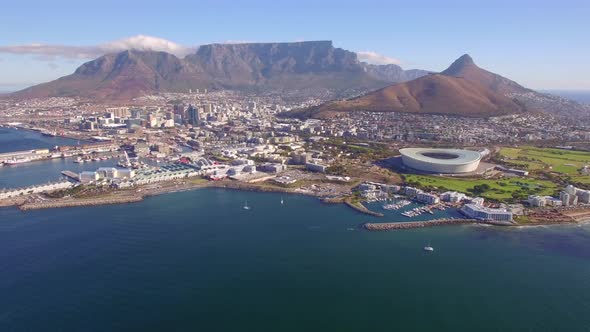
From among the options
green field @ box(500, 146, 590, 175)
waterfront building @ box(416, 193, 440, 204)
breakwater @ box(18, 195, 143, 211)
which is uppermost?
green field @ box(500, 146, 590, 175)

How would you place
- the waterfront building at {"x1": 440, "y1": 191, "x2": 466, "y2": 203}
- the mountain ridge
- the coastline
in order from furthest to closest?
the mountain ridge
the waterfront building at {"x1": 440, "y1": 191, "x2": 466, "y2": 203}
the coastline

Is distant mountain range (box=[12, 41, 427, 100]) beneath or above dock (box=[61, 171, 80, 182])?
above

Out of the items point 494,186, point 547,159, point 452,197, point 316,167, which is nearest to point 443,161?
point 494,186

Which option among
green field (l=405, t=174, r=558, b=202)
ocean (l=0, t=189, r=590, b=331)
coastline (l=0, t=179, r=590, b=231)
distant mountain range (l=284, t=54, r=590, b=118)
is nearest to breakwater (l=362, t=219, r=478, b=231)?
coastline (l=0, t=179, r=590, b=231)

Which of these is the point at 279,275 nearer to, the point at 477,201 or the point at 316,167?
the point at 477,201

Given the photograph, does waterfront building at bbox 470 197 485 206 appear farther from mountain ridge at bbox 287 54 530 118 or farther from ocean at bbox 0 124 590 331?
mountain ridge at bbox 287 54 530 118

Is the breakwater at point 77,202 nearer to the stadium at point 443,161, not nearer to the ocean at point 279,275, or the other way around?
the ocean at point 279,275

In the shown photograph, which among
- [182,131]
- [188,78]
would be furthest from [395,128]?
[188,78]
